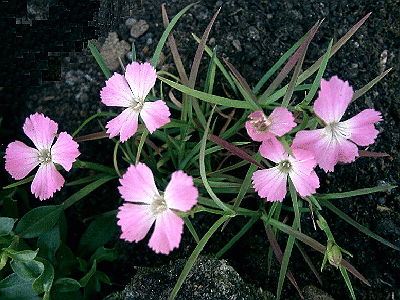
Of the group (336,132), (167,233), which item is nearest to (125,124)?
(167,233)

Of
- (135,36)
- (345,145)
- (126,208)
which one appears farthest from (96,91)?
(345,145)

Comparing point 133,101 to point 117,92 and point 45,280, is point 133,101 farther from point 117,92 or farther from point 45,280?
point 45,280

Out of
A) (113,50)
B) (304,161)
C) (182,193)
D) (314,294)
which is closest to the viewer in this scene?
(182,193)

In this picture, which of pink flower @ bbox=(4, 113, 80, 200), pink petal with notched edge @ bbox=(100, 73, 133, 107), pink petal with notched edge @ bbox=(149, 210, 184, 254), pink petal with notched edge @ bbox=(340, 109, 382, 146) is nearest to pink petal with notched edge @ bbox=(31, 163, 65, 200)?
pink flower @ bbox=(4, 113, 80, 200)

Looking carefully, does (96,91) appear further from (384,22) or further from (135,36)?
(384,22)

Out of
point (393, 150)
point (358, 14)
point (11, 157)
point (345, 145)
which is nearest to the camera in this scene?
point (345, 145)

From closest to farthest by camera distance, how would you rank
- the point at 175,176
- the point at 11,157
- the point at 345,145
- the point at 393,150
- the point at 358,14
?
1. the point at 175,176
2. the point at 345,145
3. the point at 11,157
4. the point at 393,150
5. the point at 358,14

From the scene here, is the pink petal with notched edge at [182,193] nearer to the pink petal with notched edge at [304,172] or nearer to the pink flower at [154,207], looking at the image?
the pink flower at [154,207]
